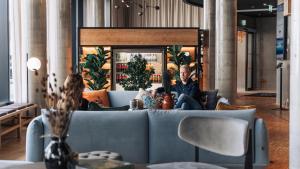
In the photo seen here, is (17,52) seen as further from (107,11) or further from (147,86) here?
(107,11)

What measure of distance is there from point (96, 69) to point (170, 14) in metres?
11.8

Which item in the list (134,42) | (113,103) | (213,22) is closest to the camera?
(113,103)

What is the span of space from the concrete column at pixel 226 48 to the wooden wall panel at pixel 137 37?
9.25 feet

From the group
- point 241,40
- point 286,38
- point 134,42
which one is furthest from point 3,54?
point 241,40

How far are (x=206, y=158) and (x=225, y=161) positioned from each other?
0.65 ft

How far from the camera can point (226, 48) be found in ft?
36.1

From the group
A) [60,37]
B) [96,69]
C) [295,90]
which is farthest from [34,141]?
[60,37]

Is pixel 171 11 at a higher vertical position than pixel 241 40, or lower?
higher

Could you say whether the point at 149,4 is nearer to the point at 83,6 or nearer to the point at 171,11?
the point at 171,11

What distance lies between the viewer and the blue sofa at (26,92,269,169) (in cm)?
493

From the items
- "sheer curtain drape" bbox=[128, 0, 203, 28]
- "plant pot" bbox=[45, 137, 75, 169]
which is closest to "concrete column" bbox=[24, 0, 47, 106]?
"plant pot" bbox=[45, 137, 75, 169]

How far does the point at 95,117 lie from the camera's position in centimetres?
493

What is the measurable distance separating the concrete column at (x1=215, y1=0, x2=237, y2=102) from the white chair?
736cm

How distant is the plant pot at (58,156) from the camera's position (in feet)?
8.49
